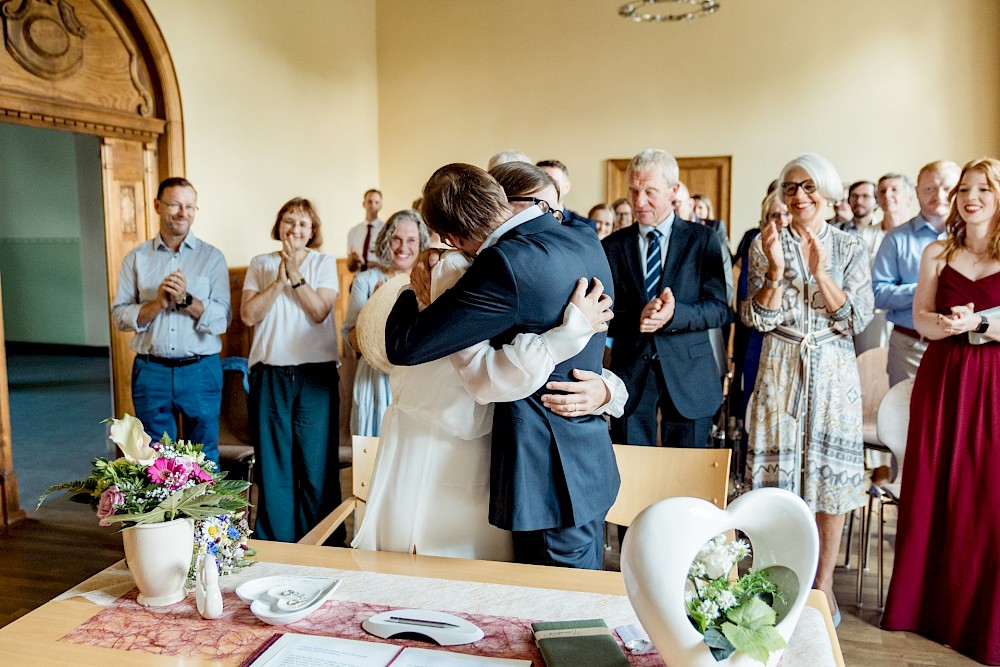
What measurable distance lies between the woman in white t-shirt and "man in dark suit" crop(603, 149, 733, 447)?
1.46 m

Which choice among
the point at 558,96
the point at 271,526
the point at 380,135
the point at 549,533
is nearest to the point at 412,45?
the point at 380,135

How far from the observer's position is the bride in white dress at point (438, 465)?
6.69ft

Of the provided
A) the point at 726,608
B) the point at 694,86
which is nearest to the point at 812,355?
the point at 726,608

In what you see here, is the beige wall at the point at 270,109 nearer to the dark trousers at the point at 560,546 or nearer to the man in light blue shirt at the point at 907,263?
the man in light blue shirt at the point at 907,263

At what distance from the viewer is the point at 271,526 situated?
158 inches

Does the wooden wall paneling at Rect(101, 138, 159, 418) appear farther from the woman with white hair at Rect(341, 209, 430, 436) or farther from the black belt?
the woman with white hair at Rect(341, 209, 430, 436)

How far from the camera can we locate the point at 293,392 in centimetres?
396

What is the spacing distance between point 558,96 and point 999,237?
25.3 feet

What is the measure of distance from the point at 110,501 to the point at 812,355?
8.37 ft

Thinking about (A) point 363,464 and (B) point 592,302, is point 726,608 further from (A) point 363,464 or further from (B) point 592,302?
(A) point 363,464

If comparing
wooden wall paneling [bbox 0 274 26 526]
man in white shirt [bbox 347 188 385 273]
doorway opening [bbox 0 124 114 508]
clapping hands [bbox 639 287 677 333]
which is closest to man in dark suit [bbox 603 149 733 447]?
clapping hands [bbox 639 287 677 333]

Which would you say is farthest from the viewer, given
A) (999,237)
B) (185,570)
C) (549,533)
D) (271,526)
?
(271,526)

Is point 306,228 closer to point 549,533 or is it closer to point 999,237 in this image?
point 549,533

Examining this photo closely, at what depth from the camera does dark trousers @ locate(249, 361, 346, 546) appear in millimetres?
3969
